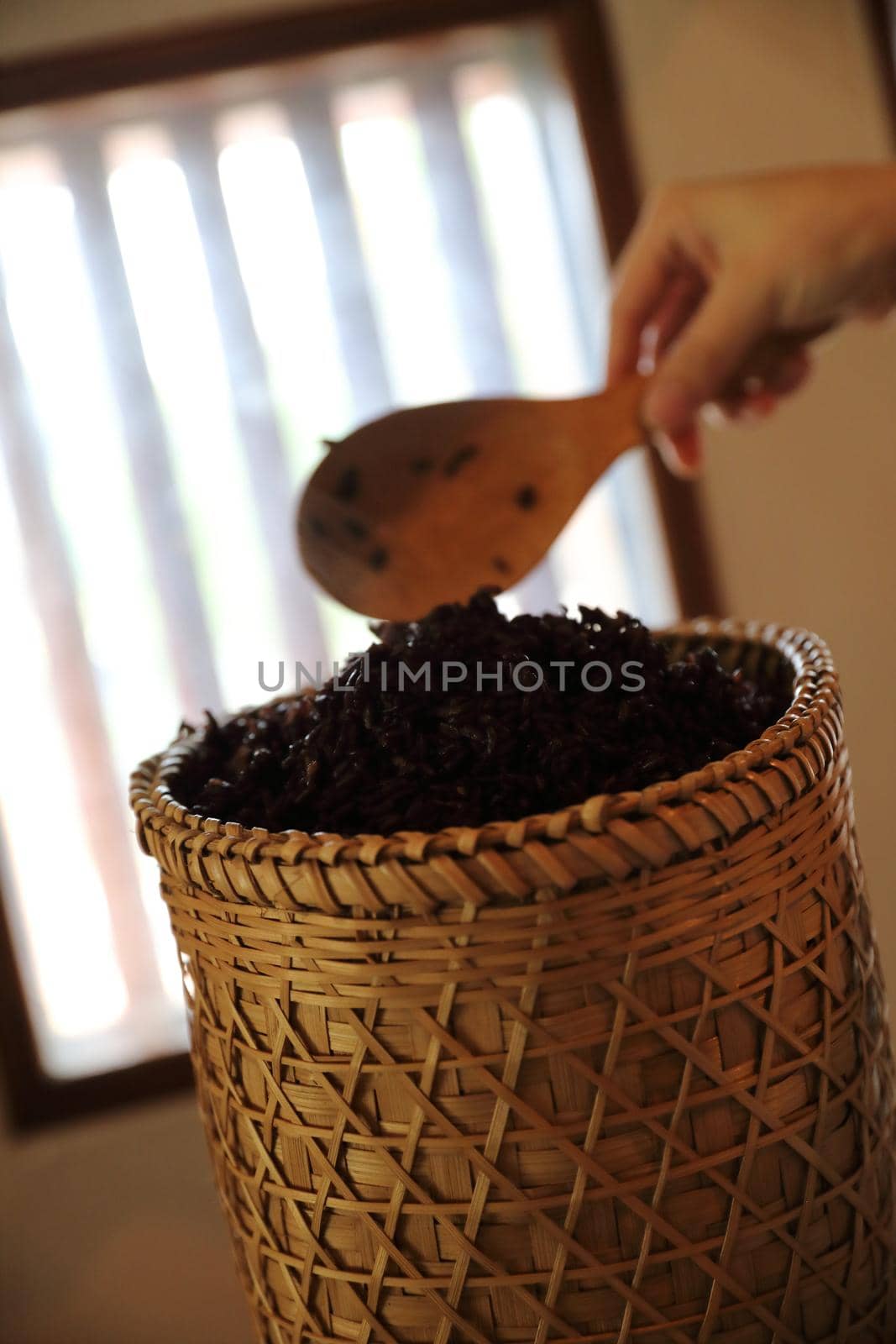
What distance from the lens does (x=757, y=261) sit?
841 millimetres

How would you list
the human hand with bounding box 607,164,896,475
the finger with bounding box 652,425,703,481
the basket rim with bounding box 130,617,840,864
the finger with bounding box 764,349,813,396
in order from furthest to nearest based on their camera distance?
the finger with bounding box 764,349,813,396, the finger with bounding box 652,425,703,481, the human hand with bounding box 607,164,896,475, the basket rim with bounding box 130,617,840,864

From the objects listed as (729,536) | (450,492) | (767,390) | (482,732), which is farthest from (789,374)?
(482,732)

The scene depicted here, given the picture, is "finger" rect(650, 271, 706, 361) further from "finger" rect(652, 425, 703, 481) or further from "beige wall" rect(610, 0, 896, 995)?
"beige wall" rect(610, 0, 896, 995)

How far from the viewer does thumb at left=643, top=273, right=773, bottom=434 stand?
0.85 meters

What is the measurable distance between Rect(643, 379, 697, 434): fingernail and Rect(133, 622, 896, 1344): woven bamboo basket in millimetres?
393

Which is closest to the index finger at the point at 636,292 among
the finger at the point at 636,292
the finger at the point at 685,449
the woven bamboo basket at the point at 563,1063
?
the finger at the point at 636,292

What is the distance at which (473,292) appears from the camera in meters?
1.52

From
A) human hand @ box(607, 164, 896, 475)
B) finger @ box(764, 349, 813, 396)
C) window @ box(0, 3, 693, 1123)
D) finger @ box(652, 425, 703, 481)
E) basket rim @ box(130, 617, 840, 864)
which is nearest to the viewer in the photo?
basket rim @ box(130, 617, 840, 864)

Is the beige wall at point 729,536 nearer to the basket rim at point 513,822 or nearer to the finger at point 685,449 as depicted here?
the finger at point 685,449

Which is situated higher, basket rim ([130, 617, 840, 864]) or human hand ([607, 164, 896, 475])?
human hand ([607, 164, 896, 475])

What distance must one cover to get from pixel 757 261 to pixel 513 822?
547 mm

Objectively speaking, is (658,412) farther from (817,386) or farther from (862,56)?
(862,56)

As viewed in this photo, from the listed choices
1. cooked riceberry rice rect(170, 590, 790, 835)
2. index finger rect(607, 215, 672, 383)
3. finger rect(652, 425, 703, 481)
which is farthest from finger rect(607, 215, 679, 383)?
cooked riceberry rice rect(170, 590, 790, 835)

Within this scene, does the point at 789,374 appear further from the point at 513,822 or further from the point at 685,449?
the point at 513,822
